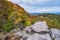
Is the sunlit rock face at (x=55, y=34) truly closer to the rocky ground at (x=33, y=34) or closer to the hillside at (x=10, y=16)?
the rocky ground at (x=33, y=34)

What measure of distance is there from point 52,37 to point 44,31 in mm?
812

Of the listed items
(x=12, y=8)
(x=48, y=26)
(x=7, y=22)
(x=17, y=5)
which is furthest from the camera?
(x=17, y=5)

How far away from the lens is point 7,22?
20719mm

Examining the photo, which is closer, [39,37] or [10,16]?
[39,37]

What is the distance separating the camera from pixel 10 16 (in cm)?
2097

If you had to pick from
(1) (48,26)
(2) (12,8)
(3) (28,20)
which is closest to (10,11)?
(2) (12,8)

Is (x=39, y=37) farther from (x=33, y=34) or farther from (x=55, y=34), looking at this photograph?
(x=55, y=34)

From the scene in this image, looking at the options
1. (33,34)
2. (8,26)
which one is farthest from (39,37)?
(8,26)

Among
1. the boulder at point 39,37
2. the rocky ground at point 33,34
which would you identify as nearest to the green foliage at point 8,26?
the rocky ground at point 33,34

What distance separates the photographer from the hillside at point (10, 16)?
2022 cm

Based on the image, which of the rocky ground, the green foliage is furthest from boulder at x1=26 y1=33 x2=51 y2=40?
the green foliage

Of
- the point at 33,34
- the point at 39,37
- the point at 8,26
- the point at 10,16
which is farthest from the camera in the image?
the point at 10,16

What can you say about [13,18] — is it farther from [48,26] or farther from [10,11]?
[48,26]

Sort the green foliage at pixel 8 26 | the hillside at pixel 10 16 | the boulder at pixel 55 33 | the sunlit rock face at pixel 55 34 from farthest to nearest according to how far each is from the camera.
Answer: the hillside at pixel 10 16 < the green foliage at pixel 8 26 < the boulder at pixel 55 33 < the sunlit rock face at pixel 55 34
